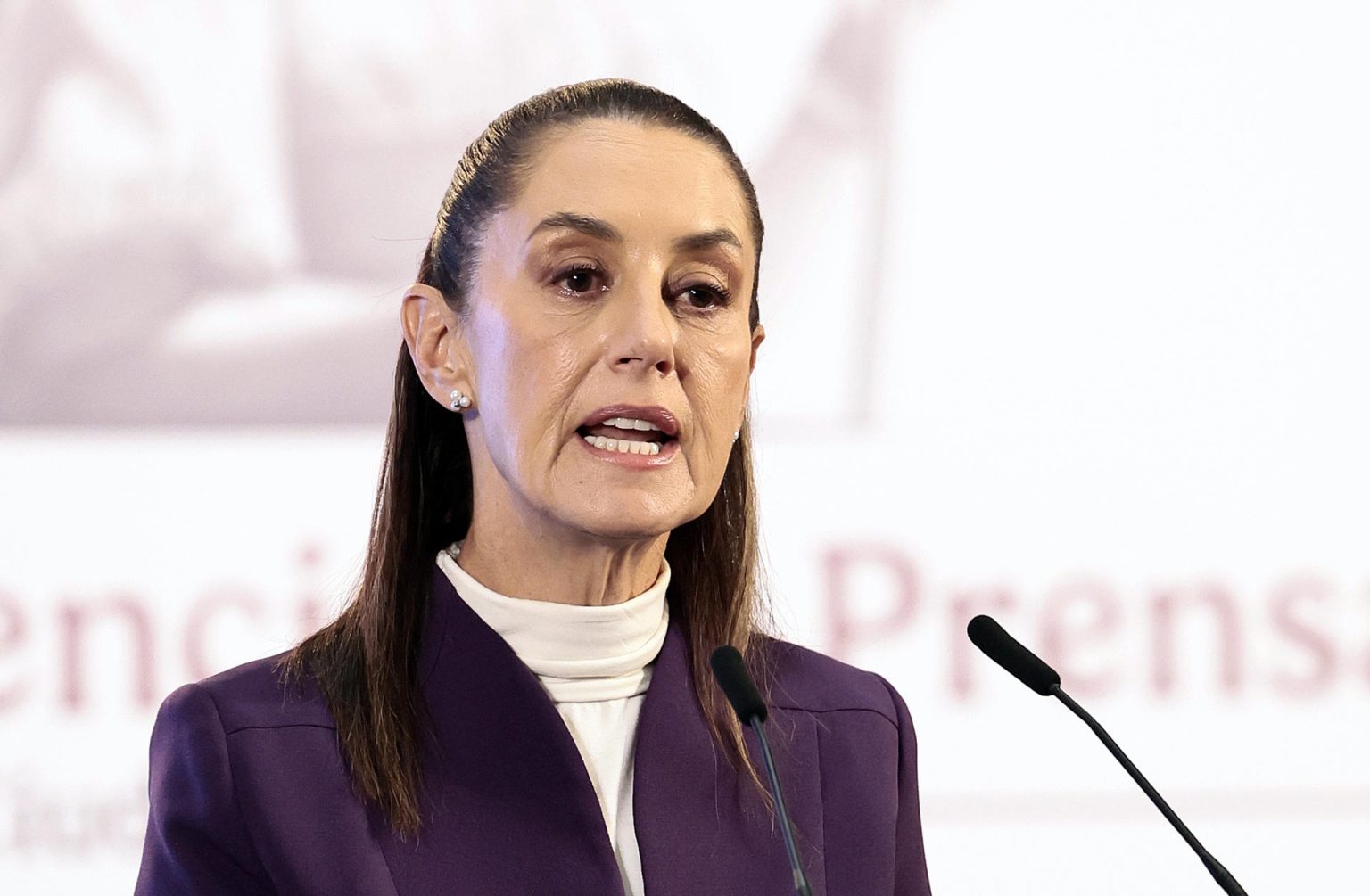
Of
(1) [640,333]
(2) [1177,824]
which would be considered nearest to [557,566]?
(1) [640,333]

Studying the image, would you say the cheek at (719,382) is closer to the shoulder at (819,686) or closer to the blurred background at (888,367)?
the shoulder at (819,686)

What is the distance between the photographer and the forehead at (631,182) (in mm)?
1642

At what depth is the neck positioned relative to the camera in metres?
1.68

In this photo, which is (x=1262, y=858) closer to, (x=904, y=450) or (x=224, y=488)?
(x=904, y=450)

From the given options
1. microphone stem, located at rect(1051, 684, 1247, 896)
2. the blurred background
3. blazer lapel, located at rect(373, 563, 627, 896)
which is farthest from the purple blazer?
the blurred background

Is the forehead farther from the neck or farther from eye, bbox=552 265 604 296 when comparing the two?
the neck

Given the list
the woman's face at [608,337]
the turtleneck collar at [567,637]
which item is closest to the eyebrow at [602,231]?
the woman's face at [608,337]

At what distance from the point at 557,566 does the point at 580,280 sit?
0.29 m

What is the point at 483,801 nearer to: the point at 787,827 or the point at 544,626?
the point at 544,626

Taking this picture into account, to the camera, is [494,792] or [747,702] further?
[494,792]

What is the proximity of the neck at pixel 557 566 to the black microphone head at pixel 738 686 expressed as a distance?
34 cm

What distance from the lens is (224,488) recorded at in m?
2.49

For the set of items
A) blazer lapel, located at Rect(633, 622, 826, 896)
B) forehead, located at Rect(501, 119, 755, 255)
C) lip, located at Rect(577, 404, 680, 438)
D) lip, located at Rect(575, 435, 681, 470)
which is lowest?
blazer lapel, located at Rect(633, 622, 826, 896)

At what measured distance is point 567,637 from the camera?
1684 mm
